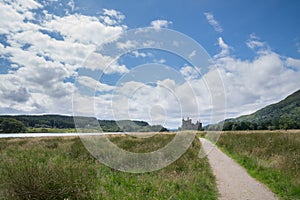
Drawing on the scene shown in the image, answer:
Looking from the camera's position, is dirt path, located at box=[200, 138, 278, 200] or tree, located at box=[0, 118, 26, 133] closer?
dirt path, located at box=[200, 138, 278, 200]

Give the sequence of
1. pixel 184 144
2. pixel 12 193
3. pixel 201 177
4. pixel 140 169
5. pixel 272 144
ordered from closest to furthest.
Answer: pixel 12 193 → pixel 201 177 → pixel 140 169 → pixel 184 144 → pixel 272 144

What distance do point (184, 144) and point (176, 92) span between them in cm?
390

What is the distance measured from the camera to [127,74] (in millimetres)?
11156

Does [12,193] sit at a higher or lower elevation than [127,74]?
lower

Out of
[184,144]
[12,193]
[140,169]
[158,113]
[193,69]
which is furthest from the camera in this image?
[184,144]

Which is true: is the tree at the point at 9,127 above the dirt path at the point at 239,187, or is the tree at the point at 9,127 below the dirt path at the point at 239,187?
above

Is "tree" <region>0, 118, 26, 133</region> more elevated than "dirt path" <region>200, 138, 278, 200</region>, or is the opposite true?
"tree" <region>0, 118, 26, 133</region>

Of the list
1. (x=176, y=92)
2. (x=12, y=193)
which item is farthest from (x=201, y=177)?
(x=12, y=193)

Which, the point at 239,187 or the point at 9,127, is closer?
the point at 239,187

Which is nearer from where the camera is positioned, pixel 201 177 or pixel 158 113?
pixel 201 177

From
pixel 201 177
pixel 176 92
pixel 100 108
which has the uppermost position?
pixel 176 92

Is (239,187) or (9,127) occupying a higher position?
(9,127)

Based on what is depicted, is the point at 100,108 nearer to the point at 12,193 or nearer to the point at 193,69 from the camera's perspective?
the point at 193,69

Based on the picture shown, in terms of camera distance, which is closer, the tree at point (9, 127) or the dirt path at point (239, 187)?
the dirt path at point (239, 187)
